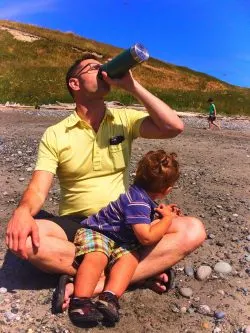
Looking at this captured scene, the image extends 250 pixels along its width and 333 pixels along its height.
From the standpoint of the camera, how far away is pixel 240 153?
1360 centimetres

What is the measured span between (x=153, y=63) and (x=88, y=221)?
62.4m

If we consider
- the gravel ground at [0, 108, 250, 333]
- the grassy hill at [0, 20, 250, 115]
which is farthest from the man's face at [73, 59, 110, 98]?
the grassy hill at [0, 20, 250, 115]

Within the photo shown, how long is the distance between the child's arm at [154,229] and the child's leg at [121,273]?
0.74ft

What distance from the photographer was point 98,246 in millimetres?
4844

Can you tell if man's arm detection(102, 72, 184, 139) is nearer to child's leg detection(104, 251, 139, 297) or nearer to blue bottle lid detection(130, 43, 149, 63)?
blue bottle lid detection(130, 43, 149, 63)

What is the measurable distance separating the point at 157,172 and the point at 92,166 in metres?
0.76

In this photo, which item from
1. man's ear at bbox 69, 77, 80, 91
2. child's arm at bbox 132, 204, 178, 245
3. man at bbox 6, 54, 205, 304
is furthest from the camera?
man's ear at bbox 69, 77, 80, 91

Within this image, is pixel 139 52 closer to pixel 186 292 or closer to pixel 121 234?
pixel 121 234

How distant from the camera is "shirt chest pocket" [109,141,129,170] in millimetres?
5363

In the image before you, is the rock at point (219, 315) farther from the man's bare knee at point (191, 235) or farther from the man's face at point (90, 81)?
the man's face at point (90, 81)

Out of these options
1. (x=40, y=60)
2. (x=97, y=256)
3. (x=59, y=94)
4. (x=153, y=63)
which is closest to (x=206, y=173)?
Answer: (x=97, y=256)

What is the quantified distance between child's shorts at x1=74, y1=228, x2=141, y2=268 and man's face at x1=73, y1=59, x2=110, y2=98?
4.41 ft

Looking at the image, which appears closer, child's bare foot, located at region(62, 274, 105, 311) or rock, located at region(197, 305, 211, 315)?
child's bare foot, located at region(62, 274, 105, 311)

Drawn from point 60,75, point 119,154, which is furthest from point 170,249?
point 60,75
